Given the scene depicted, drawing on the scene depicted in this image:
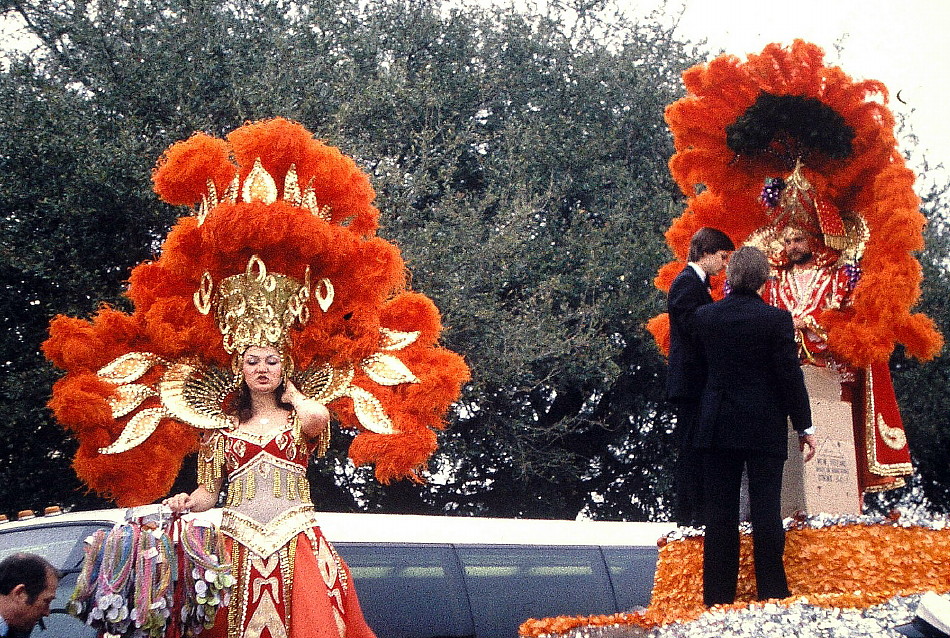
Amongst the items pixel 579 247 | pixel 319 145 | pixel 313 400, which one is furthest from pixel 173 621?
pixel 579 247

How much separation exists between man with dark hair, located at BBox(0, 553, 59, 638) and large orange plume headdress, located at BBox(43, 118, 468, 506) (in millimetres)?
492

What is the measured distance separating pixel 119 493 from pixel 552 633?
82.0 inches

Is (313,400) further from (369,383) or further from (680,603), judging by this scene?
(680,603)

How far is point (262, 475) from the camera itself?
498 centimetres

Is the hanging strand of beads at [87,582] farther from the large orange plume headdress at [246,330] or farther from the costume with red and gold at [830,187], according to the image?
the costume with red and gold at [830,187]

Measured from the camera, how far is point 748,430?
5.16m

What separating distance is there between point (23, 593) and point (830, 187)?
16.1 feet

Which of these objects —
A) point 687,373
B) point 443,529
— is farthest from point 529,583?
point 687,373

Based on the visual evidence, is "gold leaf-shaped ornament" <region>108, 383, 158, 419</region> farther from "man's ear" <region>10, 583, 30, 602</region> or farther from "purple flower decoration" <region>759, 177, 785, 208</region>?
"purple flower decoration" <region>759, 177, 785, 208</region>

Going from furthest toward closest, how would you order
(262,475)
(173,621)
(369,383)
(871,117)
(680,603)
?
(871,117) → (680,603) → (369,383) → (262,475) → (173,621)

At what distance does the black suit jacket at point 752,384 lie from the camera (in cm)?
519

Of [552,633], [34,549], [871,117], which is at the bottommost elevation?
[552,633]

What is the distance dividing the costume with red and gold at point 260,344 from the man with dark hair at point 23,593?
0.50 m

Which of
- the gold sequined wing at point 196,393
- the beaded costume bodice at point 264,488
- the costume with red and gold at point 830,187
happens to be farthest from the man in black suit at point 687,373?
the gold sequined wing at point 196,393
